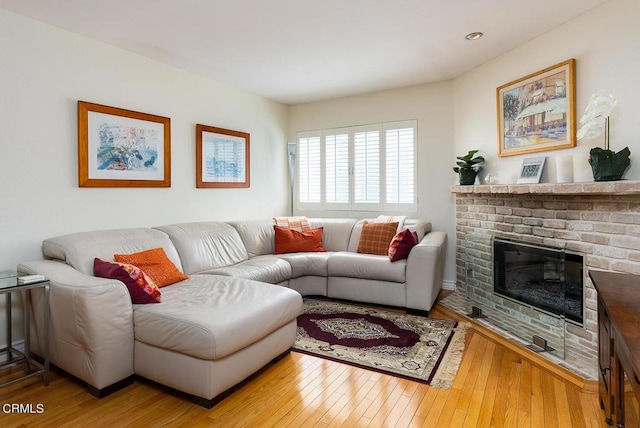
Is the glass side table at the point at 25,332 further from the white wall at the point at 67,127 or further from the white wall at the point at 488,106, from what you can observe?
the white wall at the point at 488,106

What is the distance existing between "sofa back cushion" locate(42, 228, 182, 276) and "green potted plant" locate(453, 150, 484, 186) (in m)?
2.95

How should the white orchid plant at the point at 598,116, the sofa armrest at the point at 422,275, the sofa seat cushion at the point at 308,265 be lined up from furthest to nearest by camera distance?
the sofa seat cushion at the point at 308,265 < the sofa armrest at the point at 422,275 < the white orchid plant at the point at 598,116

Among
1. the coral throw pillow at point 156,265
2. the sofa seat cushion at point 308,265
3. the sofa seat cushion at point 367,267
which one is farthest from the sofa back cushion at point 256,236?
the coral throw pillow at point 156,265

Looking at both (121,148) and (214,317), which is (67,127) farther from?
(214,317)

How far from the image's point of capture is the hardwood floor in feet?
6.35

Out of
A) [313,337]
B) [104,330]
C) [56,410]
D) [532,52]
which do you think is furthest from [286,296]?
[532,52]

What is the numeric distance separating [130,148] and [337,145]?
2.66m

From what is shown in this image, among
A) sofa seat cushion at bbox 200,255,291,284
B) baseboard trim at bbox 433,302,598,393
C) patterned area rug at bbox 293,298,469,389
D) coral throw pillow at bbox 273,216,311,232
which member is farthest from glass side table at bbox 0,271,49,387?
baseboard trim at bbox 433,302,598,393

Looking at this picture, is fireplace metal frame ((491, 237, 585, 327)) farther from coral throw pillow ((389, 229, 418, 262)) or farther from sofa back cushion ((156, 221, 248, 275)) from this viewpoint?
sofa back cushion ((156, 221, 248, 275))

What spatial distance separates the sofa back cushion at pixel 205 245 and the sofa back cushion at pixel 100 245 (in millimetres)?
109

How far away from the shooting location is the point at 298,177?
18.0 feet

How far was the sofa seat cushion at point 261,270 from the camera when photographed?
3.34 m

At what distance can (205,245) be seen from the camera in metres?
3.62

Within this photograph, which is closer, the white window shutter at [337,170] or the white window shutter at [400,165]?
the white window shutter at [400,165]
